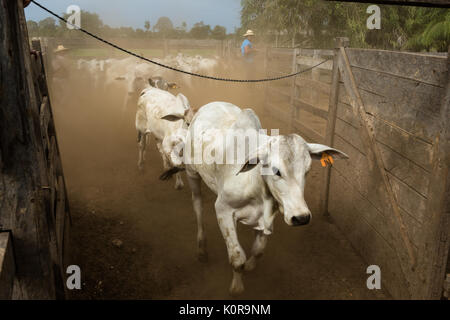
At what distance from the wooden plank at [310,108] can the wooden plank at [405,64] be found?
2.21 metres

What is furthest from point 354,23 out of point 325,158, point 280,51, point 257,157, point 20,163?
point 20,163

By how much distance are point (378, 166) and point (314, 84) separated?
3.79 metres

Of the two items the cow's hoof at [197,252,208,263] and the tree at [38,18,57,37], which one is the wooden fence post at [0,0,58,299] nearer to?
the cow's hoof at [197,252,208,263]

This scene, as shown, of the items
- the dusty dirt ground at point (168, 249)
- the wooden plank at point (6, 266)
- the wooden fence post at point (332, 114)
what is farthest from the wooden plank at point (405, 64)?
the wooden plank at point (6, 266)

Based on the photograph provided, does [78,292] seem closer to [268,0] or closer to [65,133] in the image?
[65,133]

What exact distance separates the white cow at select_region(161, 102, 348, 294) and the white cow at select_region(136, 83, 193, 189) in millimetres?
1295

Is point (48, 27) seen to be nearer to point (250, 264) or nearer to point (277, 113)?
point (277, 113)

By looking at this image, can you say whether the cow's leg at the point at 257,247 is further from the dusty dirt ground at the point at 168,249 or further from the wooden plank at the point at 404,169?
the wooden plank at the point at 404,169

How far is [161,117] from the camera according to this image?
5328 millimetres

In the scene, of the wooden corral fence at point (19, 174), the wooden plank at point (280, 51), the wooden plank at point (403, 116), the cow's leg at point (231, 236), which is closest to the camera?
the wooden corral fence at point (19, 174)

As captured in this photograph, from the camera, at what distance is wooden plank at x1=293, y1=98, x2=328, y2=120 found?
6330 mm

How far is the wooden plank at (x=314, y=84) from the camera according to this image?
20.7 ft

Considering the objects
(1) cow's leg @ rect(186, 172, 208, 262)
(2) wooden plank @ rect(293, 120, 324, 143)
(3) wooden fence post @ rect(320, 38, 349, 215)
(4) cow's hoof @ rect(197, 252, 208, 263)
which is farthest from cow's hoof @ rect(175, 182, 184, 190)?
(2) wooden plank @ rect(293, 120, 324, 143)

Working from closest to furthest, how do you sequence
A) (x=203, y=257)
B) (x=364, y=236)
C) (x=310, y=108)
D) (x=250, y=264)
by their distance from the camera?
(x=250, y=264) < (x=364, y=236) < (x=203, y=257) < (x=310, y=108)
